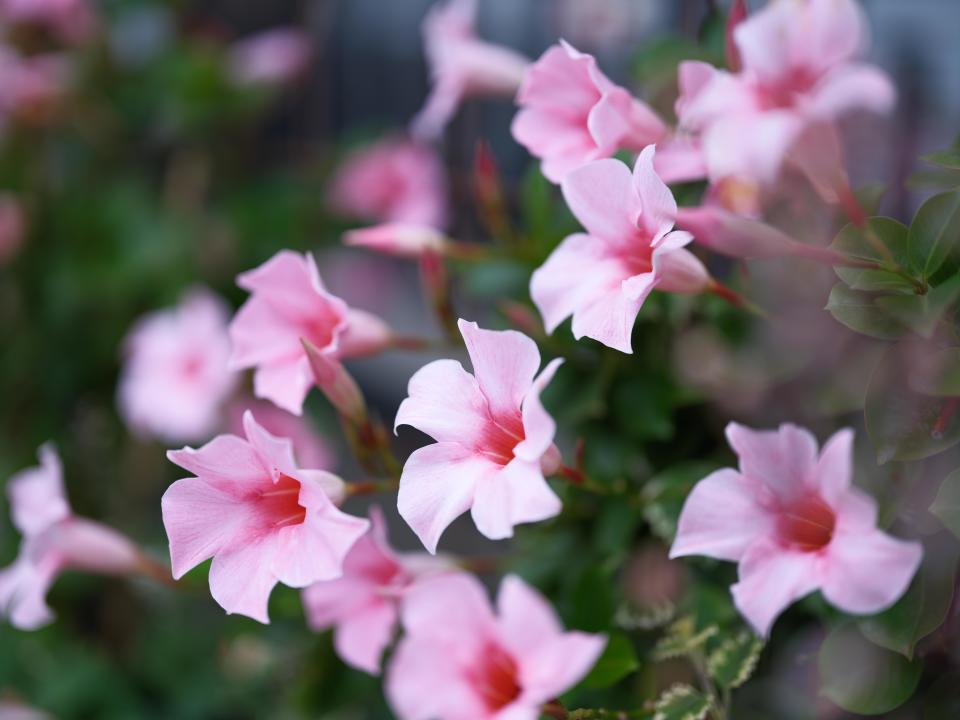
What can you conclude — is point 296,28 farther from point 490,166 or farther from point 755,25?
point 755,25

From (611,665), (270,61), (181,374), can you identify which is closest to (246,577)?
(611,665)

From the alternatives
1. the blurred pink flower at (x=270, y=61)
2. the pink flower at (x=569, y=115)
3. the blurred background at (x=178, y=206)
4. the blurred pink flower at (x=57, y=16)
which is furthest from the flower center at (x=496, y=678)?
the blurred pink flower at (x=57, y=16)

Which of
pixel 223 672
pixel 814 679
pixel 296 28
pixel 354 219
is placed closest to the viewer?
pixel 814 679

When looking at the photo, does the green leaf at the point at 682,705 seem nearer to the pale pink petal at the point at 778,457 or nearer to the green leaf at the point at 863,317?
the pale pink petal at the point at 778,457

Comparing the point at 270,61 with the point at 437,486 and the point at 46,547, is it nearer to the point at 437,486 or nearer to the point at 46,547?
the point at 46,547

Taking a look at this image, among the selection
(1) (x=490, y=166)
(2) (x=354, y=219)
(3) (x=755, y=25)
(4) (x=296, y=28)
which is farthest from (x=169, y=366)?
(3) (x=755, y=25)

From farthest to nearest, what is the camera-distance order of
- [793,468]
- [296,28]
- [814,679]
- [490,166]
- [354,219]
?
[296,28] < [354,219] < [490,166] < [814,679] < [793,468]
